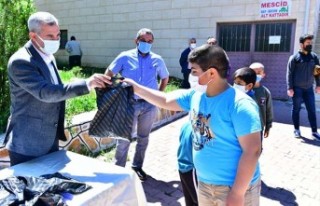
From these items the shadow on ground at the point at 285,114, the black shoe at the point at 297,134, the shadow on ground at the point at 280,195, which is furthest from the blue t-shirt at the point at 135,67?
the shadow on ground at the point at 285,114

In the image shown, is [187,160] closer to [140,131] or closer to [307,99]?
[140,131]

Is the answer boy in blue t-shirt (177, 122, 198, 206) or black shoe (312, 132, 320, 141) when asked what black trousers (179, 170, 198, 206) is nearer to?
boy in blue t-shirt (177, 122, 198, 206)

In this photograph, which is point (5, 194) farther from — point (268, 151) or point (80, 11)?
point (80, 11)

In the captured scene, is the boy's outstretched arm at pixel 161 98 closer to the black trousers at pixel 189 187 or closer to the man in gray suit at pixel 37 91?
the man in gray suit at pixel 37 91

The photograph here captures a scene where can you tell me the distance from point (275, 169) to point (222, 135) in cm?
330

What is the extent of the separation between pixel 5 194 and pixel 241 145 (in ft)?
4.44

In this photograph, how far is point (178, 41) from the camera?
37.9 feet

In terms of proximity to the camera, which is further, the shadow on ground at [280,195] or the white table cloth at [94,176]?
the shadow on ground at [280,195]

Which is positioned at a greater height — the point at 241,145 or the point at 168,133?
the point at 241,145

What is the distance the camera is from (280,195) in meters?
4.01

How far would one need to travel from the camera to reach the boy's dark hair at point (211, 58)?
6.09 feet

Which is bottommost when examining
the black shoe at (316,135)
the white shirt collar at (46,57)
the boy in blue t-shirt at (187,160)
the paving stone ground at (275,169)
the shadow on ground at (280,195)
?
A: the shadow on ground at (280,195)

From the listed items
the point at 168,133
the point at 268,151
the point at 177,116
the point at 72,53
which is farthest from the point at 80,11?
the point at 268,151

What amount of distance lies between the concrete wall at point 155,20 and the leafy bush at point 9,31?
22.9 feet
